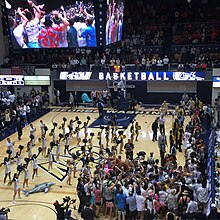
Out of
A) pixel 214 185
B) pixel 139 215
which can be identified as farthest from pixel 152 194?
pixel 214 185

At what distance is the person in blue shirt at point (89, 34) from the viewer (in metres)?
26.0

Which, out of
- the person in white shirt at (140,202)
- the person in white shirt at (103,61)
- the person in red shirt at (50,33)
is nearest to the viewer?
the person in white shirt at (140,202)

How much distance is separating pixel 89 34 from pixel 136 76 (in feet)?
16.9

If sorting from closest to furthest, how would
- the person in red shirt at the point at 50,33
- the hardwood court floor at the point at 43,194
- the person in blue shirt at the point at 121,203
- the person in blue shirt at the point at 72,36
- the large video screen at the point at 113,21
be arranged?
the person in blue shirt at the point at 121,203, the hardwood court floor at the point at 43,194, the large video screen at the point at 113,21, the person in blue shirt at the point at 72,36, the person in red shirt at the point at 50,33

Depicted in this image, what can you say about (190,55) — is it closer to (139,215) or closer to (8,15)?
(8,15)

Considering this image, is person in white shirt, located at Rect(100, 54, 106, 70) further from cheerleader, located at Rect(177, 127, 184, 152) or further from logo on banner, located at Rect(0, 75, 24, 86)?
cheerleader, located at Rect(177, 127, 184, 152)

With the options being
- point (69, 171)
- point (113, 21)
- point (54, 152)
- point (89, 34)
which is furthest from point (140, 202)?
point (113, 21)

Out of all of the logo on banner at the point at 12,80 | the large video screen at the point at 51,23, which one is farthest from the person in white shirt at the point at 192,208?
the logo on banner at the point at 12,80

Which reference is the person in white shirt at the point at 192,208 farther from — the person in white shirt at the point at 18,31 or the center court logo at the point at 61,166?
the person in white shirt at the point at 18,31

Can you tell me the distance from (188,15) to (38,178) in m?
22.9

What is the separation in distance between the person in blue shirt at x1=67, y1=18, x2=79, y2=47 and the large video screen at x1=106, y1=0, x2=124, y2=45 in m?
2.14

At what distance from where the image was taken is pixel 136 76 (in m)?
29.7

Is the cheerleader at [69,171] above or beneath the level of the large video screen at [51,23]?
beneath

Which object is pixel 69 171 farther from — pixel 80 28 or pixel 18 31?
pixel 18 31
